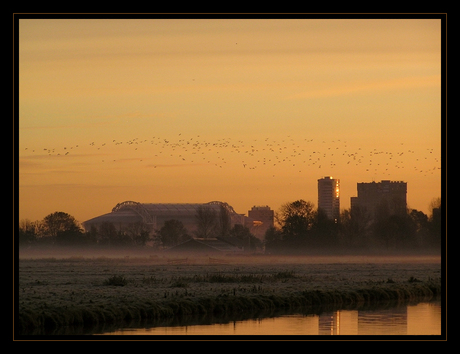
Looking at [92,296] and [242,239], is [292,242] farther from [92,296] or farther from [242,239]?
[92,296]

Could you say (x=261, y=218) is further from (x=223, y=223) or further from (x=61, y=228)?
(x=61, y=228)

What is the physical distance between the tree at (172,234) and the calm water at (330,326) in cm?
7353

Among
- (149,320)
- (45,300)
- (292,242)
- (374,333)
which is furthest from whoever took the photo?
(292,242)

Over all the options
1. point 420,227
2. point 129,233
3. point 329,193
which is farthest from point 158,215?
point 420,227

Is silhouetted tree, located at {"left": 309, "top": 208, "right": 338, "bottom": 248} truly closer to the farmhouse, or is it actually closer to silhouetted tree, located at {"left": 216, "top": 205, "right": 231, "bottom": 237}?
the farmhouse

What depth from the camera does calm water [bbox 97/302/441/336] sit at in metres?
25.0

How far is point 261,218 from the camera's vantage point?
417 feet

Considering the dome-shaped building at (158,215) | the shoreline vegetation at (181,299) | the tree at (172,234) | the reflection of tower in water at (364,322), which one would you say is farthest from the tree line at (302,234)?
the reflection of tower in water at (364,322)

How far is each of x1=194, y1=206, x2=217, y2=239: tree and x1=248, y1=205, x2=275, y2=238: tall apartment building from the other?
7321 millimetres
